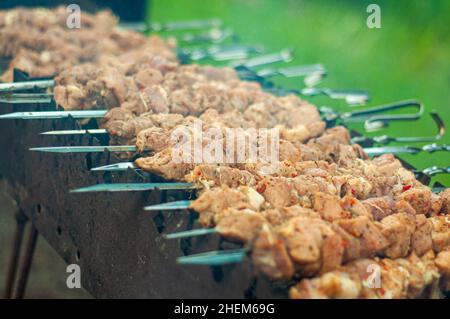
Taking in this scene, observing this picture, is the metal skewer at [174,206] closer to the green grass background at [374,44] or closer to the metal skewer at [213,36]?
the green grass background at [374,44]

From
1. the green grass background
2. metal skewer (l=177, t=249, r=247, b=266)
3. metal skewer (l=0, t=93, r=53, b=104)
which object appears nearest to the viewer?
metal skewer (l=177, t=249, r=247, b=266)

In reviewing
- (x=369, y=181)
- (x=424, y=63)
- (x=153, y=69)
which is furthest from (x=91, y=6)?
(x=369, y=181)

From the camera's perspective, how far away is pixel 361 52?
5.93 m

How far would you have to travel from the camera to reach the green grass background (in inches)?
202

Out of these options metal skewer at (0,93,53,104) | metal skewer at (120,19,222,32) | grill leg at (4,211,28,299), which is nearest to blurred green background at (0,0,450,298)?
metal skewer at (120,19,222,32)

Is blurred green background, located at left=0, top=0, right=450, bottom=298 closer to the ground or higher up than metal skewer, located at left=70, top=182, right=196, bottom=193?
higher up

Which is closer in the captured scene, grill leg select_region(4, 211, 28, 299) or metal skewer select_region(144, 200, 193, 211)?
metal skewer select_region(144, 200, 193, 211)

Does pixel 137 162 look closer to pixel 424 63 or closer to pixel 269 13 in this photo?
pixel 424 63

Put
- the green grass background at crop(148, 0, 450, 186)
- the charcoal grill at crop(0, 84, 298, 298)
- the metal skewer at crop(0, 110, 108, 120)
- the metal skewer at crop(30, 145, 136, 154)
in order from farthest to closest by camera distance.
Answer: the green grass background at crop(148, 0, 450, 186) < the metal skewer at crop(0, 110, 108, 120) < the metal skewer at crop(30, 145, 136, 154) < the charcoal grill at crop(0, 84, 298, 298)

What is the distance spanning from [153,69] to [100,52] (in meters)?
1.21

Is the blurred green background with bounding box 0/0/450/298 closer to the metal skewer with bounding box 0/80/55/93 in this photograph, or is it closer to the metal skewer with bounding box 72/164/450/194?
the metal skewer with bounding box 0/80/55/93

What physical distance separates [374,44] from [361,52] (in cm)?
19

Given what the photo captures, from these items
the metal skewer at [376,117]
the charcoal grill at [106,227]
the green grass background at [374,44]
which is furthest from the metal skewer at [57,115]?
the green grass background at [374,44]
